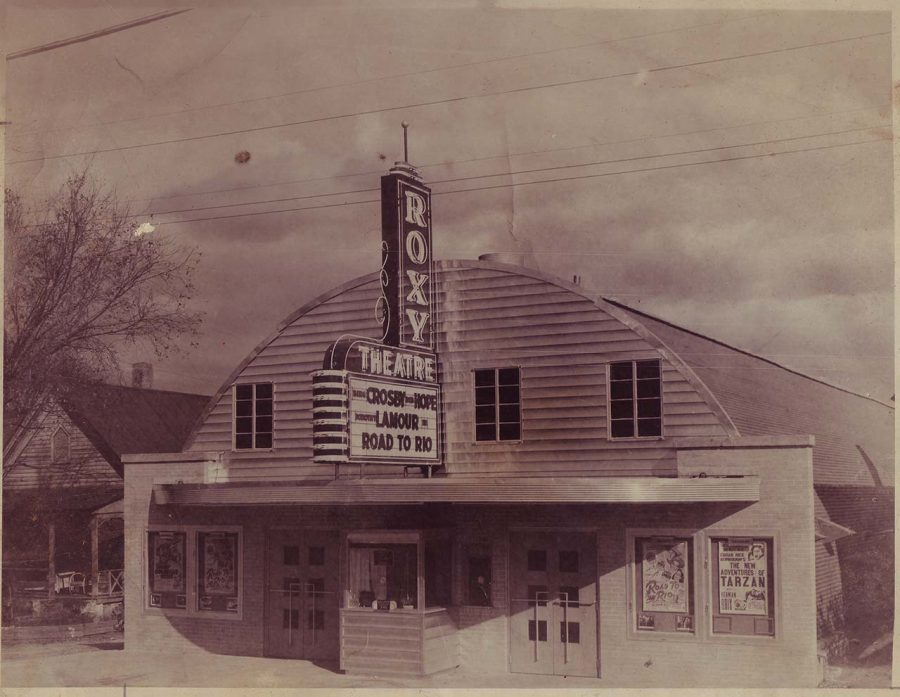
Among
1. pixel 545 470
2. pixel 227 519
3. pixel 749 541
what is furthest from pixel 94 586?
pixel 749 541

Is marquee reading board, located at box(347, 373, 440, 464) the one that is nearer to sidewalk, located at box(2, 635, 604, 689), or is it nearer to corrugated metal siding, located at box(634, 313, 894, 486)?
sidewalk, located at box(2, 635, 604, 689)

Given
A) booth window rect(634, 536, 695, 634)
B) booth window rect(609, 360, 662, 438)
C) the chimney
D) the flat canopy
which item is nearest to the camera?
the flat canopy

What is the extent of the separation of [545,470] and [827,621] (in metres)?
5.09

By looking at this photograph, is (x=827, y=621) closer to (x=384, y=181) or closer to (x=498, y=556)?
(x=498, y=556)

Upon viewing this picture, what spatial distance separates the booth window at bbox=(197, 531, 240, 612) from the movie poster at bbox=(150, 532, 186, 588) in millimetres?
414

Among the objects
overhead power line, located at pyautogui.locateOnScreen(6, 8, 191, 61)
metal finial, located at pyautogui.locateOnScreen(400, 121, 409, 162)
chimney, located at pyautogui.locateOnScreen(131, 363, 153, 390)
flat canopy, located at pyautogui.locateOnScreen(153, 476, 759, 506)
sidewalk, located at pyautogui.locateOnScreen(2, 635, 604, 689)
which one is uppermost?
overhead power line, located at pyautogui.locateOnScreen(6, 8, 191, 61)

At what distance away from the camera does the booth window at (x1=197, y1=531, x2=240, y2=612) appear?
21.4 m

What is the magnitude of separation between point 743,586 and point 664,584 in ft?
4.16

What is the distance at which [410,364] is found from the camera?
19.1 m

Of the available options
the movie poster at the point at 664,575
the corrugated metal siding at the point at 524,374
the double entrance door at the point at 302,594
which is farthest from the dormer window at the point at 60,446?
the movie poster at the point at 664,575

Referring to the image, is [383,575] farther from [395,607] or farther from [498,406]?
[498,406]

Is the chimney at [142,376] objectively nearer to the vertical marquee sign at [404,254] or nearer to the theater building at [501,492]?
the theater building at [501,492]

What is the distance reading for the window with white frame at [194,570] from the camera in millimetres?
21391

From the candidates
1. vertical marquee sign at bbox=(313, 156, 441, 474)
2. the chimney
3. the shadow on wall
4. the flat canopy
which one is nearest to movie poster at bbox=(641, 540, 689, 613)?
the flat canopy
